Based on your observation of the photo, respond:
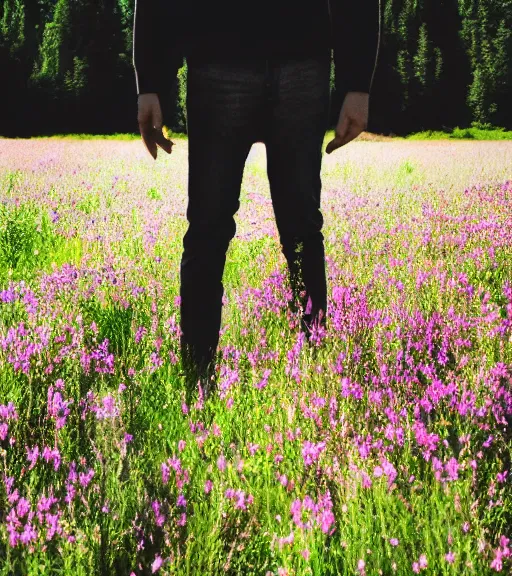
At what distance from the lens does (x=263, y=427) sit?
86.6 inches

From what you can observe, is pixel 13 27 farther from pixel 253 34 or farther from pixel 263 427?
pixel 263 427

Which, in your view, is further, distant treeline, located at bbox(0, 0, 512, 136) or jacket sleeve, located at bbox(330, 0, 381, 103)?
distant treeline, located at bbox(0, 0, 512, 136)

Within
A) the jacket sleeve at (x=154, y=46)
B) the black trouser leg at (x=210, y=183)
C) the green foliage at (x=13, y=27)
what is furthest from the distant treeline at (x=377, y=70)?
the black trouser leg at (x=210, y=183)

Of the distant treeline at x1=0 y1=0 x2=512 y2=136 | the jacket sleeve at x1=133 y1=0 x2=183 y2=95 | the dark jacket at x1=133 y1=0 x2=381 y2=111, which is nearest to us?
the dark jacket at x1=133 y1=0 x2=381 y2=111

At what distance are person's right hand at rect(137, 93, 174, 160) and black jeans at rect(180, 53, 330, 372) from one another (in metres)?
0.13

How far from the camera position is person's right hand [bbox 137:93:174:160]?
2805mm

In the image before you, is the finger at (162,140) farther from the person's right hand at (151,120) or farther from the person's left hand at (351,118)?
the person's left hand at (351,118)

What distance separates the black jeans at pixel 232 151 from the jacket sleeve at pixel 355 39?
0.10 m

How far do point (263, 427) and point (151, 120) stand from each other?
1480 mm

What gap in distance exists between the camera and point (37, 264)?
193 inches

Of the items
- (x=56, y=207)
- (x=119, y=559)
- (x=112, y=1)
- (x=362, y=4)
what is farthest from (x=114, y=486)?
(x=112, y=1)

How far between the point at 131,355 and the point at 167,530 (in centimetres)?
137

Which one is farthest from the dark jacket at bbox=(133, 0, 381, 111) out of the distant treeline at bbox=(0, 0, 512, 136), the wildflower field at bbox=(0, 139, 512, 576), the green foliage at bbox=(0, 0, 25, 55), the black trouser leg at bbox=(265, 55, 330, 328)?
the green foliage at bbox=(0, 0, 25, 55)

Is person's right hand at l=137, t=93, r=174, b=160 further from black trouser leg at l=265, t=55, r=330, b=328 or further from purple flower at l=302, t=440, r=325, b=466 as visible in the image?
purple flower at l=302, t=440, r=325, b=466
